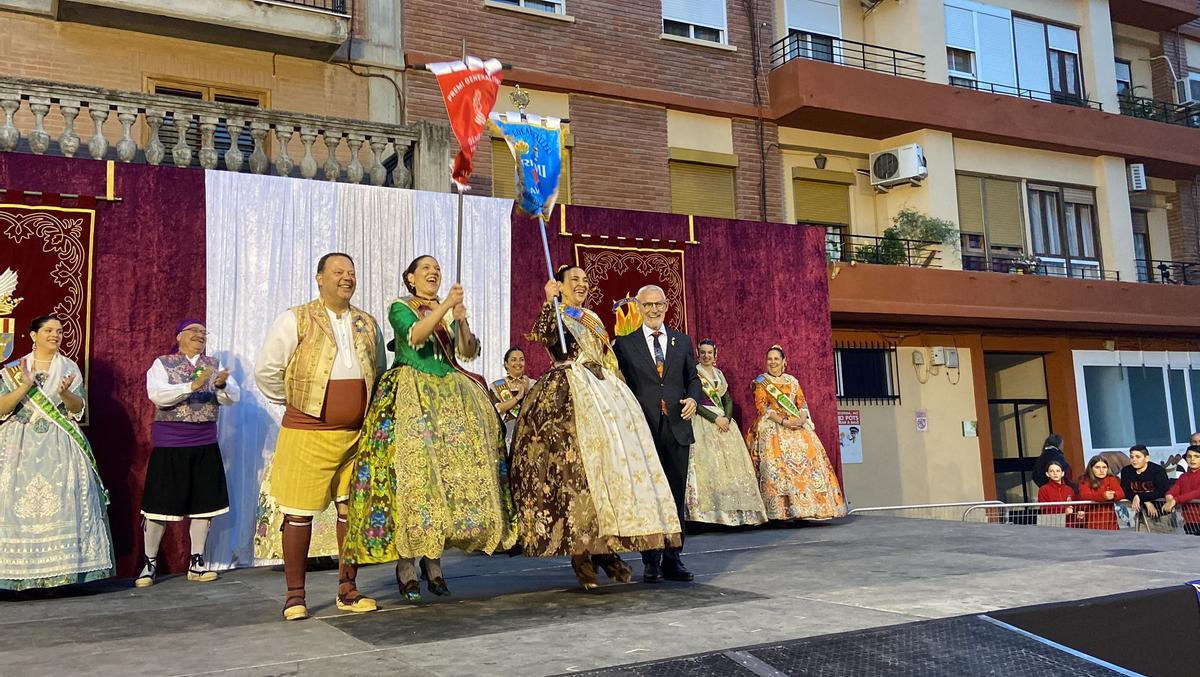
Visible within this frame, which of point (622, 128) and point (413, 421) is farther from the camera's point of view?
point (622, 128)

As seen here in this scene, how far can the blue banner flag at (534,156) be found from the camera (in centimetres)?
623

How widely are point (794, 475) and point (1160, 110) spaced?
1337 cm

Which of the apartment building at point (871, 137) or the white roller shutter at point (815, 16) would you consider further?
the white roller shutter at point (815, 16)

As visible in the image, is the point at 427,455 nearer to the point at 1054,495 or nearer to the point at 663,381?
the point at 663,381

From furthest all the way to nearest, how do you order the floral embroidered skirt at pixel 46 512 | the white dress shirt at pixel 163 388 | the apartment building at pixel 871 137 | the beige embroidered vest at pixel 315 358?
the apartment building at pixel 871 137
the white dress shirt at pixel 163 388
the floral embroidered skirt at pixel 46 512
the beige embroidered vest at pixel 315 358

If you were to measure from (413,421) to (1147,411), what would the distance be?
52.7ft

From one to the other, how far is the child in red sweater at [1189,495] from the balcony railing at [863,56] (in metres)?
7.30

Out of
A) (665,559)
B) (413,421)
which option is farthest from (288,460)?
(665,559)

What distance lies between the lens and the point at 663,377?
5805mm

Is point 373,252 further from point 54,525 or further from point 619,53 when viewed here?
point 619,53

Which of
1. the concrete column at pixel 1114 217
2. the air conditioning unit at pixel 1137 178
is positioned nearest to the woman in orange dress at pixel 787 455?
the concrete column at pixel 1114 217

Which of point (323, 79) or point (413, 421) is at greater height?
point (323, 79)

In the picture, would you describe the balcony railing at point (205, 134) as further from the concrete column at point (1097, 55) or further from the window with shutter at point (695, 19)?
the concrete column at point (1097, 55)

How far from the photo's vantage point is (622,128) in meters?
12.8
